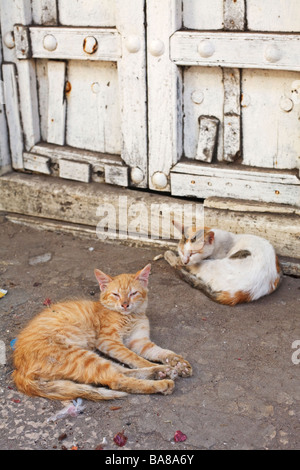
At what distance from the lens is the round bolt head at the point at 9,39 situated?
5.34 metres

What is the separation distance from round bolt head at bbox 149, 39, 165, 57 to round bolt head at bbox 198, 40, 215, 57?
0.33 metres

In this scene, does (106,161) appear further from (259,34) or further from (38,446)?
(38,446)

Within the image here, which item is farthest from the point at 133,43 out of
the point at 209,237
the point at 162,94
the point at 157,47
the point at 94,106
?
the point at 209,237

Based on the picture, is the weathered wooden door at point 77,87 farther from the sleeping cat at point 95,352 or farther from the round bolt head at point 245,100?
the sleeping cat at point 95,352

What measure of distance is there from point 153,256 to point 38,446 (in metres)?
2.32

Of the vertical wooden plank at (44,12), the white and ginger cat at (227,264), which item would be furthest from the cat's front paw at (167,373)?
the vertical wooden plank at (44,12)

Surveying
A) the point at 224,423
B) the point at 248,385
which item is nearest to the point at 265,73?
the point at 248,385

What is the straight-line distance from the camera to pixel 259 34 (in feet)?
14.3

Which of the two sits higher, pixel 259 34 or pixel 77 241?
pixel 259 34

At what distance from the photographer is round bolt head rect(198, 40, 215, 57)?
4516 millimetres

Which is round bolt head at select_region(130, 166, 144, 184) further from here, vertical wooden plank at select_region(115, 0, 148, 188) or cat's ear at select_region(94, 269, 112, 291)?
cat's ear at select_region(94, 269, 112, 291)

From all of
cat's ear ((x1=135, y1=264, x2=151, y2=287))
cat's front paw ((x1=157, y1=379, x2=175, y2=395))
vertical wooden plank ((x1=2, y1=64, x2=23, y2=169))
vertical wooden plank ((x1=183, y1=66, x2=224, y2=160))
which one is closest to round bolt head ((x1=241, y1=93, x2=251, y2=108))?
vertical wooden plank ((x1=183, y1=66, x2=224, y2=160))

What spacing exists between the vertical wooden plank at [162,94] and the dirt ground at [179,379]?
795 mm
